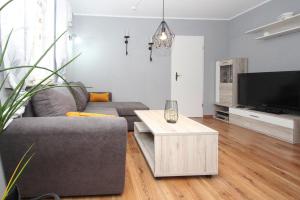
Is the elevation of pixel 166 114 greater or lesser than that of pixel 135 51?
lesser

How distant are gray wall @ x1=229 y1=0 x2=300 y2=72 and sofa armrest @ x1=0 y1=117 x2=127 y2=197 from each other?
365cm

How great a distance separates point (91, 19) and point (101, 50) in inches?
28.6

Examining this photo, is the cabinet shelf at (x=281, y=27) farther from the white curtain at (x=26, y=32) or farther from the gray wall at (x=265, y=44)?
the white curtain at (x=26, y=32)

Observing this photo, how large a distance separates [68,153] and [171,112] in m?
1.32

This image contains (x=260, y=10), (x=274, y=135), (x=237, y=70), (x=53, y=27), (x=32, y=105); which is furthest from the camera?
(x=237, y=70)

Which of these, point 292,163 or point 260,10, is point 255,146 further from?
point 260,10

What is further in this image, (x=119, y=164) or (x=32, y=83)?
(x=32, y=83)

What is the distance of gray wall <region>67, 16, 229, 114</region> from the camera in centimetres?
603

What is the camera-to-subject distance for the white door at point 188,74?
639 cm

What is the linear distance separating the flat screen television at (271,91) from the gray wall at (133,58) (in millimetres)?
1422

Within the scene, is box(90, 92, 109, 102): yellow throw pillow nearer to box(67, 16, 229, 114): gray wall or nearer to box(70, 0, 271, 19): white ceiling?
box(67, 16, 229, 114): gray wall

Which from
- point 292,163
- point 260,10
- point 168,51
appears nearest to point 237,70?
point 260,10

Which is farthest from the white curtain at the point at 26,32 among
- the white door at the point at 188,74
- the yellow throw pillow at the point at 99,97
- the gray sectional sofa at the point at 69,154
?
the white door at the point at 188,74

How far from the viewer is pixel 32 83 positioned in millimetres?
2795
